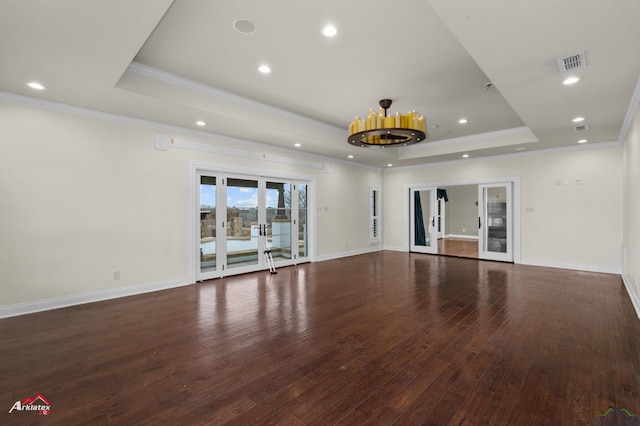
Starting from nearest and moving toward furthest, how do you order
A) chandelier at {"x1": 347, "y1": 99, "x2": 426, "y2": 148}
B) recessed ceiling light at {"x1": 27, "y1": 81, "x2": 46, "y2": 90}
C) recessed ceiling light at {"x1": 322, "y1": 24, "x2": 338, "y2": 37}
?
recessed ceiling light at {"x1": 322, "y1": 24, "x2": 338, "y2": 37}, recessed ceiling light at {"x1": 27, "y1": 81, "x2": 46, "y2": 90}, chandelier at {"x1": 347, "y1": 99, "x2": 426, "y2": 148}

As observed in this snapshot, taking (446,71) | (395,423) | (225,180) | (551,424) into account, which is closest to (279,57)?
(446,71)

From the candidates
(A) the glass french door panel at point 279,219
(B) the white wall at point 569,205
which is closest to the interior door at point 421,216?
(B) the white wall at point 569,205

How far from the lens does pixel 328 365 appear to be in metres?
2.50

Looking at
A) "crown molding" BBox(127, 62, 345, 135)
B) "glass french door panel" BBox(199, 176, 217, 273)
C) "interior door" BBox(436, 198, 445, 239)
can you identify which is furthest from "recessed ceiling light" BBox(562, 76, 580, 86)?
"interior door" BBox(436, 198, 445, 239)

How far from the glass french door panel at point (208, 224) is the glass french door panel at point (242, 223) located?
0.29 metres

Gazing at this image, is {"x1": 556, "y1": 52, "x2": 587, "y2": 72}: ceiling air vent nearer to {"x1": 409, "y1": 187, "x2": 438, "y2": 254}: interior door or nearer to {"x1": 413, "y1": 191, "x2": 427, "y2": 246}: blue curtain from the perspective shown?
{"x1": 409, "y1": 187, "x2": 438, "y2": 254}: interior door

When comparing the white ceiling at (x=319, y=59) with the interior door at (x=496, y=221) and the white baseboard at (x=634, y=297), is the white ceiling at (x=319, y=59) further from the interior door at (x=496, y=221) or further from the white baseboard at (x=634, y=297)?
the white baseboard at (x=634, y=297)

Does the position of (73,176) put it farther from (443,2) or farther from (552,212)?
(552,212)

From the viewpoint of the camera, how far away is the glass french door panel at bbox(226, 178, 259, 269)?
19.5 ft

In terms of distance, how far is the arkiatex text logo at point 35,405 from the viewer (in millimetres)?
1962

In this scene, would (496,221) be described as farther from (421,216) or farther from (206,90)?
(206,90)

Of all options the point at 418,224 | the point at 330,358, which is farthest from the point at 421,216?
Answer: the point at 330,358

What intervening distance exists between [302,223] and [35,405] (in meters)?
5.68

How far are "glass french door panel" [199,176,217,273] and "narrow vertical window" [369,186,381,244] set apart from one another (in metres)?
5.19
